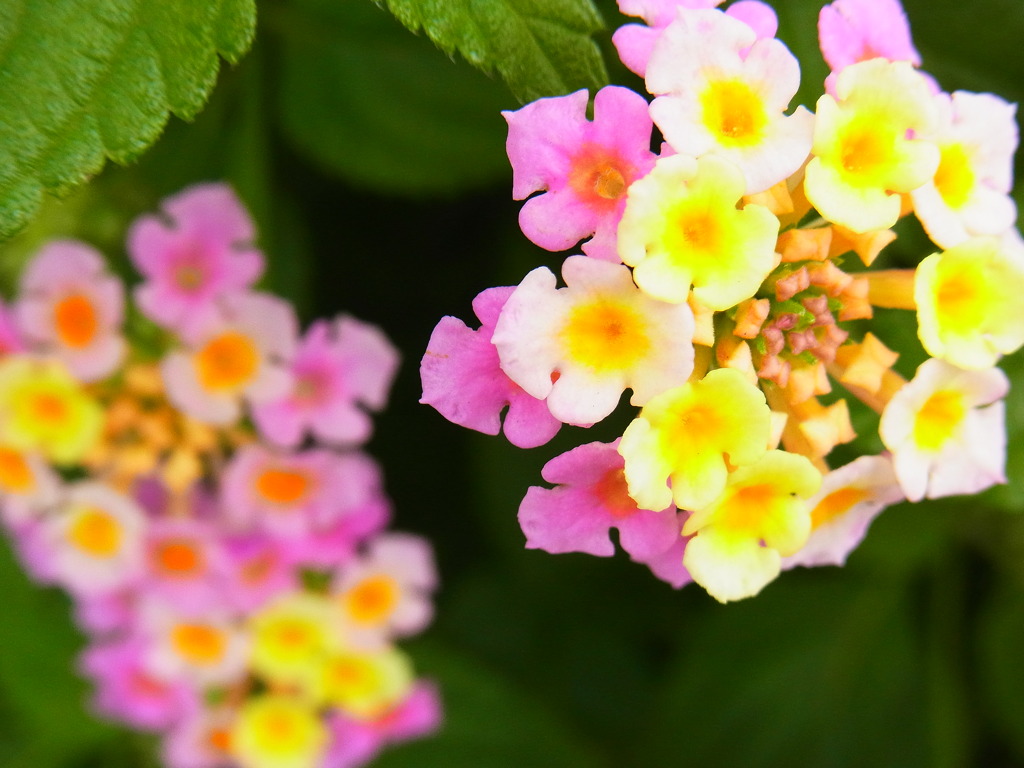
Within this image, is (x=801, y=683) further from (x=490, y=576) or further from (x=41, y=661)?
(x=41, y=661)

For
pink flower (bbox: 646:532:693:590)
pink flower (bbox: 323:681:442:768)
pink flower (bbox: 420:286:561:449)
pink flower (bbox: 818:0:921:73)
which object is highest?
pink flower (bbox: 818:0:921:73)

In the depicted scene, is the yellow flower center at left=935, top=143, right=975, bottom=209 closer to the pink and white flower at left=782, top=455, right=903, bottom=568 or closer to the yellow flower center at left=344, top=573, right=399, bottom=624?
the pink and white flower at left=782, top=455, right=903, bottom=568

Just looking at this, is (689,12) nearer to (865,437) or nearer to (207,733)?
(865,437)

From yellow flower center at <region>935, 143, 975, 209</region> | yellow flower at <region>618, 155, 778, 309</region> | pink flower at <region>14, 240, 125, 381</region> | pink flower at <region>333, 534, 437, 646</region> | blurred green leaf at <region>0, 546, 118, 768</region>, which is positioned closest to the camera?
yellow flower at <region>618, 155, 778, 309</region>

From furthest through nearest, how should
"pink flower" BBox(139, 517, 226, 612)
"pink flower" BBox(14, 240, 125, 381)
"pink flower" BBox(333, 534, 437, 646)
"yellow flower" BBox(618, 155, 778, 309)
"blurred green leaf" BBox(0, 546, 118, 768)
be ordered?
"blurred green leaf" BBox(0, 546, 118, 768)
"pink flower" BBox(333, 534, 437, 646)
"pink flower" BBox(139, 517, 226, 612)
"pink flower" BBox(14, 240, 125, 381)
"yellow flower" BBox(618, 155, 778, 309)

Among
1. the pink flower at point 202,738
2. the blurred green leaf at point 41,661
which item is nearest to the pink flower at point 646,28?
the pink flower at point 202,738

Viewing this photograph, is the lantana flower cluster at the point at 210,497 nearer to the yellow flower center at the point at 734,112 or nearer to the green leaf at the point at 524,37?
the green leaf at the point at 524,37

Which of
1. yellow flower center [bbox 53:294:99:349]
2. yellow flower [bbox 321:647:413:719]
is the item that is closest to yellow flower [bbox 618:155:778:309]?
yellow flower center [bbox 53:294:99:349]

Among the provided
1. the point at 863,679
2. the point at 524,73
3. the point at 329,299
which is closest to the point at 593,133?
the point at 524,73
